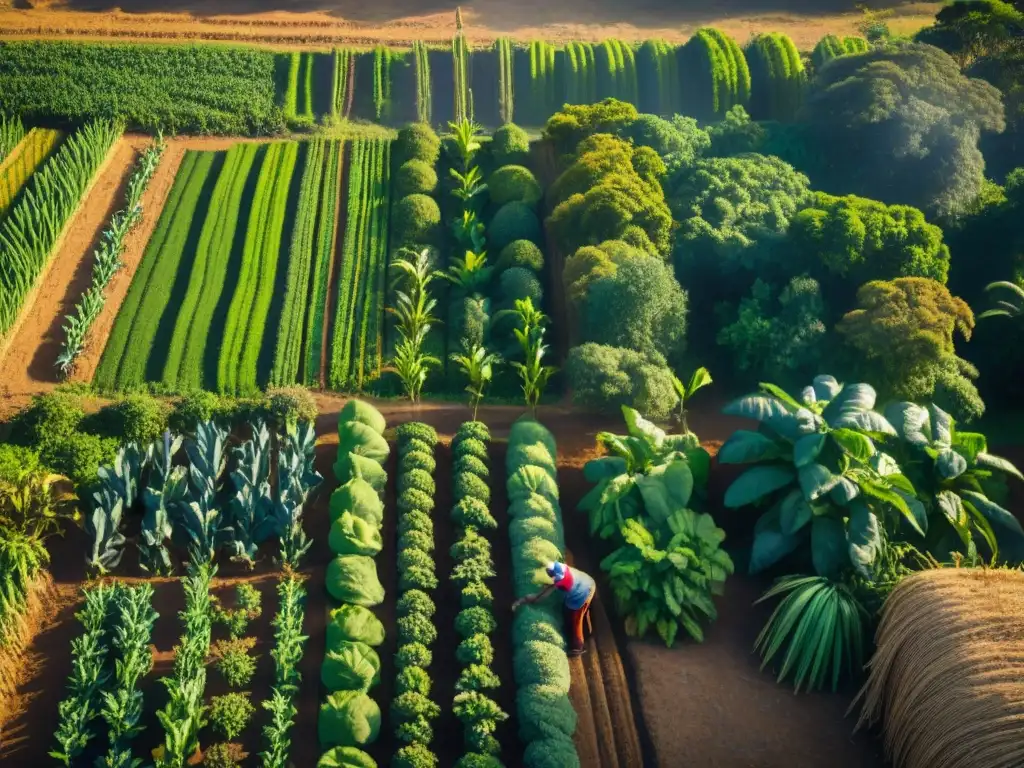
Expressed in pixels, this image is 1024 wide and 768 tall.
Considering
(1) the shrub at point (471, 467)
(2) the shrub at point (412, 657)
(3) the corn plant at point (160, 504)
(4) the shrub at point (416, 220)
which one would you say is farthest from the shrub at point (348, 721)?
(4) the shrub at point (416, 220)

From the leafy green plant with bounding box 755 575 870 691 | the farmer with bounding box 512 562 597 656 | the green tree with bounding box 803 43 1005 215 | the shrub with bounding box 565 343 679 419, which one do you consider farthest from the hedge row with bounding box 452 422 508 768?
the green tree with bounding box 803 43 1005 215

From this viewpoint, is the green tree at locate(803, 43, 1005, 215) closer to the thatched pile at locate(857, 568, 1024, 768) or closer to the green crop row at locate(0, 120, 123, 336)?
the thatched pile at locate(857, 568, 1024, 768)

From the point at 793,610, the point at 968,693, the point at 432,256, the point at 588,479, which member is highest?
the point at 432,256

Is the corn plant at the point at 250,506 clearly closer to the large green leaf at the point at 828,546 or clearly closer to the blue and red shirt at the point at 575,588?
the blue and red shirt at the point at 575,588

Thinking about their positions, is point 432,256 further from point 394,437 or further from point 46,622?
point 46,622

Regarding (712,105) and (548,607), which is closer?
(548,607)

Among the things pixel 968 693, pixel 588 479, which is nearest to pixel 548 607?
pixel 588 479

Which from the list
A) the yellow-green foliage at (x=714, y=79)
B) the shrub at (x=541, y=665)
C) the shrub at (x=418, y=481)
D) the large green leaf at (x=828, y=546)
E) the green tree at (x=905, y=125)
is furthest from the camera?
the yellow-green foliage at (x=714, y=79)
